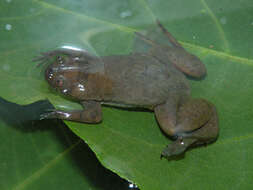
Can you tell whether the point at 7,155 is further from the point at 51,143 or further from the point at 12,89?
the point at 12,89

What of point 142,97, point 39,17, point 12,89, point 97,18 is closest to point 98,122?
point 142,97

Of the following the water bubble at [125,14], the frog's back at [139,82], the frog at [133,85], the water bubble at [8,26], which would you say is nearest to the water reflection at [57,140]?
the frog at [133,85]

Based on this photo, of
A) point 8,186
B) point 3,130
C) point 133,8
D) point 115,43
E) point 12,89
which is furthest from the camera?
point 133,8

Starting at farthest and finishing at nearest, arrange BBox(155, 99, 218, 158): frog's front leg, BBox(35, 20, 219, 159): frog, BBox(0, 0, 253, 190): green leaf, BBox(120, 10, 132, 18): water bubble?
BBox(120, 10, 132, 18): water bubble < BBox(35, 20, 219, 159): frog < BBox(155, 99, 218, 158): frog's front leg < BBox(0, 0, 253, 190): green leaf

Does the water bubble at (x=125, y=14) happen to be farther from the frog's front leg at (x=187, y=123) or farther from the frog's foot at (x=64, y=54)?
the frog's front leg at (x=187, y=123)

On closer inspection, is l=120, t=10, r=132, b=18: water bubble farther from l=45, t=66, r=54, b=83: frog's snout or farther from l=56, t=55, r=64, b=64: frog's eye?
l=45, t=66, r=54, b=83: frog's snout

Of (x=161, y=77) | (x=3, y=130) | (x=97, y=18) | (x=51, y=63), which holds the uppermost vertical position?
(x=97, y=18)

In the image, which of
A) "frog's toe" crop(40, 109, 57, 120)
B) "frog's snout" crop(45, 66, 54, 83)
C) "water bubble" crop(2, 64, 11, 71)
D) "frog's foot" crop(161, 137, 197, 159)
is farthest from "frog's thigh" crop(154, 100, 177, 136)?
"water bubble" crop(2, 64, 11, 71)

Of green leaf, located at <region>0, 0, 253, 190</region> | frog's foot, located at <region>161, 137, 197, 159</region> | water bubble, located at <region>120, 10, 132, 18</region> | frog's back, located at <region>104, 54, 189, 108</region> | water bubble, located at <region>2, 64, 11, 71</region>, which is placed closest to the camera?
green leaf, located at <region>0, 0, 253, 190</region>
